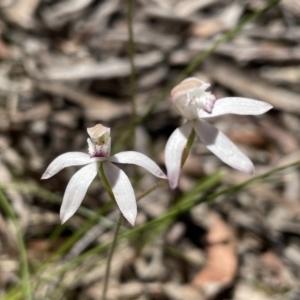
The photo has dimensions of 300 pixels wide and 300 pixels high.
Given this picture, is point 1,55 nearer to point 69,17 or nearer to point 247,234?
point 69,17

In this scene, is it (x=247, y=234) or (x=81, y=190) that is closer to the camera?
(x=81, y=190)

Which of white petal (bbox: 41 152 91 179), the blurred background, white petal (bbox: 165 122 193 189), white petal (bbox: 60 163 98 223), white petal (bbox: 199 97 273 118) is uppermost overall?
white petal (bbox: 199 97 273 118)

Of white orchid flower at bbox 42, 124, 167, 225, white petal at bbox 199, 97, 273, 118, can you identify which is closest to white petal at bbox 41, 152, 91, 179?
white orchid flower at bbox 42, 124, 167, 225

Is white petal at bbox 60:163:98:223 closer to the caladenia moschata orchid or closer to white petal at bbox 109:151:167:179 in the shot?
white petal at bbox 109:151:167:179

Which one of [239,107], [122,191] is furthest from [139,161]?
[239,107]

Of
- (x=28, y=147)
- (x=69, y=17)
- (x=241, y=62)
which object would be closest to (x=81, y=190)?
(x=28, y=147)

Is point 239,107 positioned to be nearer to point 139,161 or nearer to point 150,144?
point 139,161
